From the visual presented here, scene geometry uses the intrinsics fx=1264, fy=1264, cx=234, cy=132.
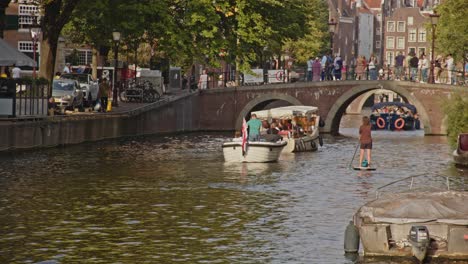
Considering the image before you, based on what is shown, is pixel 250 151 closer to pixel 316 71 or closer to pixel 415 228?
pixel 415 228

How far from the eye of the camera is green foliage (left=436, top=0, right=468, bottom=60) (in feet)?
230

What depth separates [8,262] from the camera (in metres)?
23.3

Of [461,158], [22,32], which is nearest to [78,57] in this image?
[22,32]

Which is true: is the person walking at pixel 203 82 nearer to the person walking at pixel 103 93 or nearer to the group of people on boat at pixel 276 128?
the person walking at pixel 103 93

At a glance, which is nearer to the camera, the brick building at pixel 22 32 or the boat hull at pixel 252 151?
the boat hull at pixel 252 151

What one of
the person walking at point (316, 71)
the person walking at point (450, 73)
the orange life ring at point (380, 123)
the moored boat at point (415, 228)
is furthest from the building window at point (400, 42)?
the moored boat at point (415, 228)

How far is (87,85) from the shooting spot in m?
59.0

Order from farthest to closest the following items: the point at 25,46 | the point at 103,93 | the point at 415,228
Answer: the point at 25,46 → the point at 103,93 → the point at 415,228

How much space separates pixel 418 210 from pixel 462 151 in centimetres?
2233

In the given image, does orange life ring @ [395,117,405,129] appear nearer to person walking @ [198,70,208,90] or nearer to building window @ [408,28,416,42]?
person walking @ [198,70,208,90]

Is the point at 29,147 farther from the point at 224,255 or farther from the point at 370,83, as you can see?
the point at 370,83

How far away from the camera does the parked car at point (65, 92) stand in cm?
5525

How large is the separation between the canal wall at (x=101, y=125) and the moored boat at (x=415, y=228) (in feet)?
80.7

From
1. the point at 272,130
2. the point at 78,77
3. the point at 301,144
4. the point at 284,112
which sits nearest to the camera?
the point at 272,130
